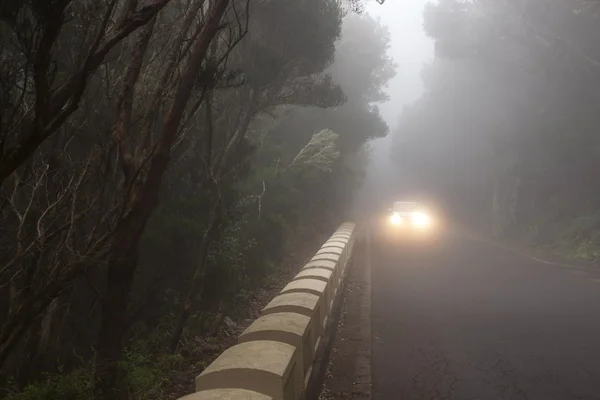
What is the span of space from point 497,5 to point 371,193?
64073mm

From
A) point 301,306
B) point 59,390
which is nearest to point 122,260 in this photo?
point 59,390

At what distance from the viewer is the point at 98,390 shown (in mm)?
5148

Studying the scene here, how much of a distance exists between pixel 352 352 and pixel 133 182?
452 cm

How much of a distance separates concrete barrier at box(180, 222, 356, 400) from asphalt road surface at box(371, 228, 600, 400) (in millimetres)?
1192

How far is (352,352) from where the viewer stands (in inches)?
309

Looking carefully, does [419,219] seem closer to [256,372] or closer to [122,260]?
[122,260]

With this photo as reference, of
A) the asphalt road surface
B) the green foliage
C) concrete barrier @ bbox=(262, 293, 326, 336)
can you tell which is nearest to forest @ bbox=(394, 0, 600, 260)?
the asphalt road surface

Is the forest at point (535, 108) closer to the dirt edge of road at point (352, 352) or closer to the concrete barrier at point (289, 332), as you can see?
the dirt edge of road at point (352, 352)

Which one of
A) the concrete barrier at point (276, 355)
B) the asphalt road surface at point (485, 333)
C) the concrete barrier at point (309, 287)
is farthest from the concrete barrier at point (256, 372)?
the concrete barrier at point (309, 287)

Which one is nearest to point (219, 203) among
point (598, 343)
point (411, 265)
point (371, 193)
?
point (598, 343)

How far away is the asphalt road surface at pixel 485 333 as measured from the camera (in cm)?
611

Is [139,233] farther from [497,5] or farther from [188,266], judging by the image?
[497,5]

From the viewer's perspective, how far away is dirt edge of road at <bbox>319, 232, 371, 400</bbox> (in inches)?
249

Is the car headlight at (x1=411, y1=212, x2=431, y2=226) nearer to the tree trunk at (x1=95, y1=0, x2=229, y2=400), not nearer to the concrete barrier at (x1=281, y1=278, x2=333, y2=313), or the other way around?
the concrete barrier at (x1=281, y1=278, x2=333, y2=313)
